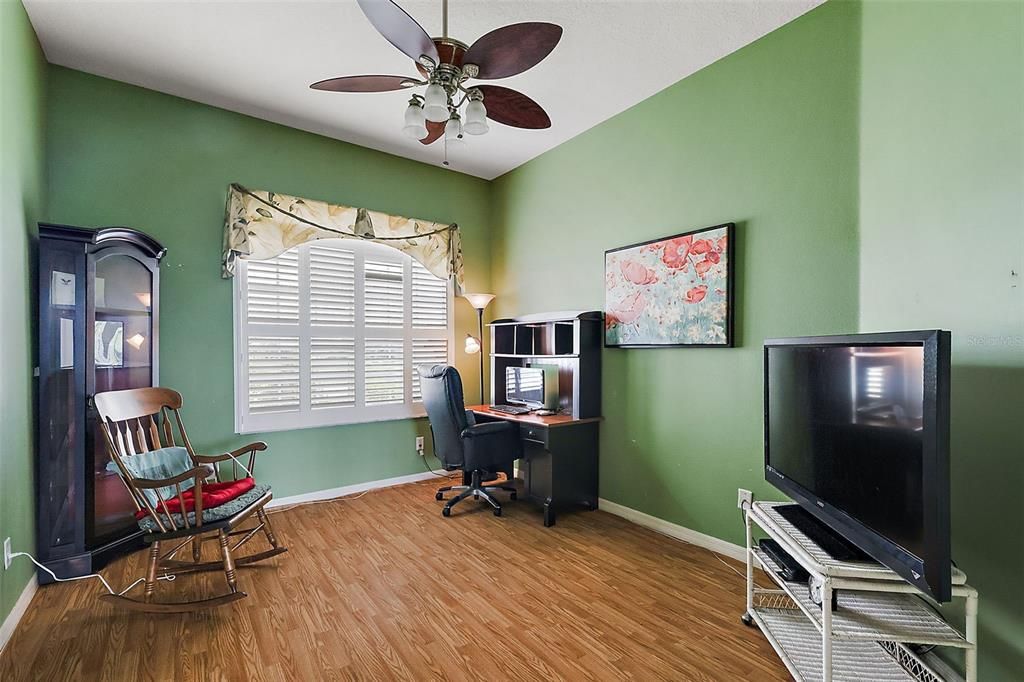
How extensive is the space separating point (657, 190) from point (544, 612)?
8.47ft

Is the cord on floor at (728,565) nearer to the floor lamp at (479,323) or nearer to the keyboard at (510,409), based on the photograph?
the keyboard at (510,409)

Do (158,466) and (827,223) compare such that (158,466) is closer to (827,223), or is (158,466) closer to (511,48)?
(511,48)

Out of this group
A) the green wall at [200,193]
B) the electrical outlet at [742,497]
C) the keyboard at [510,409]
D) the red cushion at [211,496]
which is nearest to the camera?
the red cushion at [211,496]

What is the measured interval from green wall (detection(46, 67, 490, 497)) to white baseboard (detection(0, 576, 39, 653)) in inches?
43.8

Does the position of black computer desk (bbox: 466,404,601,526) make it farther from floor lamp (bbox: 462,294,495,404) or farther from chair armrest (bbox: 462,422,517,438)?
floor lamp (bbox: 462,294,495,404)

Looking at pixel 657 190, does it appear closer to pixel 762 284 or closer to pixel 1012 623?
pixel 762 284

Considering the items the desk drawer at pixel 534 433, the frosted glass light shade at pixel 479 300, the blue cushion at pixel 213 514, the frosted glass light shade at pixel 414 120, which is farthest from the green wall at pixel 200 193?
the frosted glass light shade at pixel 414 120

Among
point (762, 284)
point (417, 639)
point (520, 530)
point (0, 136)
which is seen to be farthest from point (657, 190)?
point (0, 136)

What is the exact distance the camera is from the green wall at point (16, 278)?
2.03m

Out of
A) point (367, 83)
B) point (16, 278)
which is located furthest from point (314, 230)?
point (367, 83)

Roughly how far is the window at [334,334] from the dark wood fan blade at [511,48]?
A: 239cm

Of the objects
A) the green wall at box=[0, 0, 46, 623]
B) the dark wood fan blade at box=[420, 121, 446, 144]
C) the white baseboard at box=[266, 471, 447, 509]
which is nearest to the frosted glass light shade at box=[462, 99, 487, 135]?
the dark wood fan blade at box=[420, 121, 446, 144]

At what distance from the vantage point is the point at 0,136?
79.2 inches

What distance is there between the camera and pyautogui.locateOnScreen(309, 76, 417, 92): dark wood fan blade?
6.64 ft
